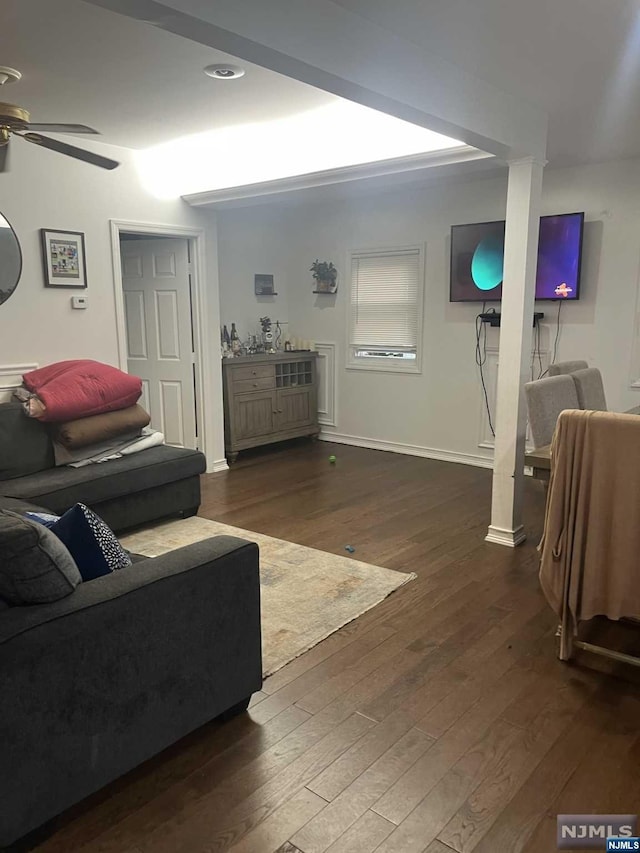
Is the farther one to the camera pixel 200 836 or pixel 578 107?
pixel 578 107

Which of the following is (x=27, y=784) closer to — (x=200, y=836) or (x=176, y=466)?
(x=200, y=836)

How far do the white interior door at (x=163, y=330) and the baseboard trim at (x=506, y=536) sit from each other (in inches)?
109

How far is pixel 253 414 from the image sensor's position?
5.97 metres

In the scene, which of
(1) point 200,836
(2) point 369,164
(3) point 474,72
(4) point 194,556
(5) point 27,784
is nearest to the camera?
(5) point 27,784

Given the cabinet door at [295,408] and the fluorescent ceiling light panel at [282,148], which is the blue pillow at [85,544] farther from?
the cabinet door at [295,408]

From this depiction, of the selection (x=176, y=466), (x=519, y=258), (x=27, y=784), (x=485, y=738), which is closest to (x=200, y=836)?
(x=27, y=784)

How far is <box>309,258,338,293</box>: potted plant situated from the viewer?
6.33 meters

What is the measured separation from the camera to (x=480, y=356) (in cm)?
547

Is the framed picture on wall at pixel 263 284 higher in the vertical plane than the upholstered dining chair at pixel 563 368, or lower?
higher

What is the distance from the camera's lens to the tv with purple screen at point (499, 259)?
4.75m

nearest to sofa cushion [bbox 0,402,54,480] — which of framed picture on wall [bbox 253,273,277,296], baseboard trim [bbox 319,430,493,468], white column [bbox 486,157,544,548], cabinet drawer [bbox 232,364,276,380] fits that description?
cabinet drawer [bbox 232,364,276,380]

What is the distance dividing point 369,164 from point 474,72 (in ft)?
3.57

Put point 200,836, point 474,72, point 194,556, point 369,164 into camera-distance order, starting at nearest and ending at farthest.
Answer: point 200,836 < point 194,556 < point 474,72 < point 369,164

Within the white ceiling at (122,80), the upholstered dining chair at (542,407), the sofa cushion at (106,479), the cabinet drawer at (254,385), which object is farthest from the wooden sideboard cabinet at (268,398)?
the upholstered dining chair at (542,407)
